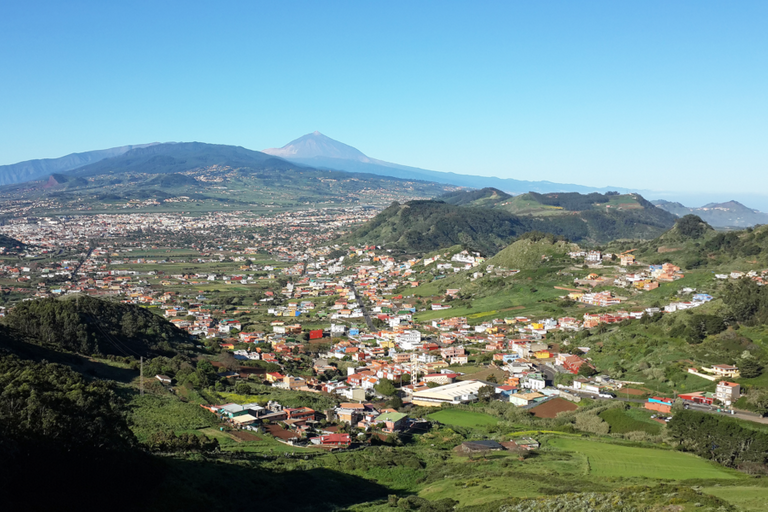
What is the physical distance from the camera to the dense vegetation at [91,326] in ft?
110

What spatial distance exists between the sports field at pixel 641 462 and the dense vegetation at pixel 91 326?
23.7 m

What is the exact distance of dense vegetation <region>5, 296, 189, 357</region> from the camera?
3356cm

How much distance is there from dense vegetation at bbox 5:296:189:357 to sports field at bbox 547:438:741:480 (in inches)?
934

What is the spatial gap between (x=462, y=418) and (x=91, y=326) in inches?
820

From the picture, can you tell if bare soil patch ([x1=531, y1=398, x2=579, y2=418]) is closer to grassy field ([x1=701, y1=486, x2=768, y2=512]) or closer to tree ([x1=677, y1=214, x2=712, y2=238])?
grassy field ([x1=701, y1=486, x2=768, y2=512])

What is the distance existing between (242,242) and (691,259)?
80.5 meters

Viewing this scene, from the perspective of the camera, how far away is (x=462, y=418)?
99.0ft

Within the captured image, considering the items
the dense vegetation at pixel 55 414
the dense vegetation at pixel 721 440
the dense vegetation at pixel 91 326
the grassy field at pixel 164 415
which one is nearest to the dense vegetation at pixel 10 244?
the dense vegetation at pixel 91 326

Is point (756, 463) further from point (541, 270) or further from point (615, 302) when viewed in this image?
point (541, 270)

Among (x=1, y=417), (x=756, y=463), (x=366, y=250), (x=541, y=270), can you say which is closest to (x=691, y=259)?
(x=541, y=270)

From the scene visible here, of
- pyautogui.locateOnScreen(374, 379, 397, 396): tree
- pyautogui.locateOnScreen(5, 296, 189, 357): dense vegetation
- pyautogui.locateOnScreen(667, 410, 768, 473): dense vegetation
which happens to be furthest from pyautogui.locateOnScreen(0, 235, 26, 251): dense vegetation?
pyautogui.locateOnScreen(667, 410, 768, 473): dense vegetation

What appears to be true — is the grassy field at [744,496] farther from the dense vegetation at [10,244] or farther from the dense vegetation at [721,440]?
the dense vegetation at [10,244]

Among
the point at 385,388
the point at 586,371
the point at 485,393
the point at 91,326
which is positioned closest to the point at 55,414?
the point at 385,388

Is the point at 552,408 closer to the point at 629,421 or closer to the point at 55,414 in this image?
A: the point at 629,421
